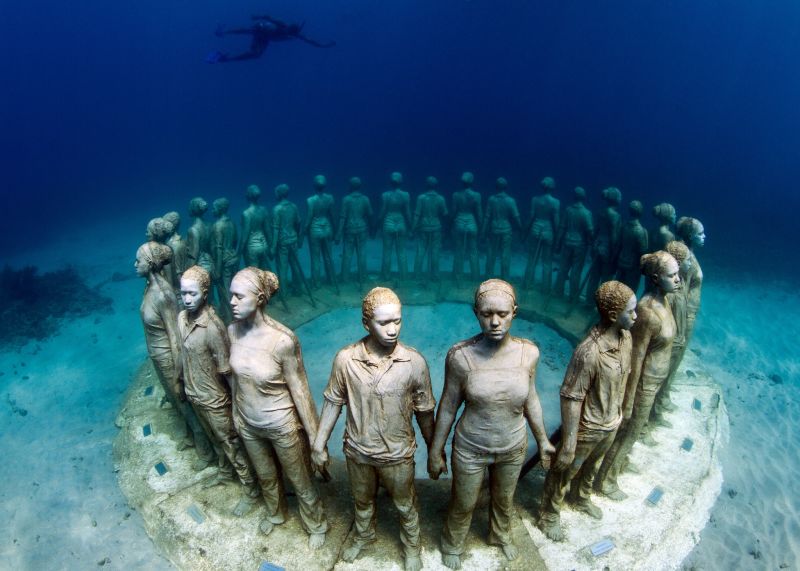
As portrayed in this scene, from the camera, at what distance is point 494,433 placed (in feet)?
12.9

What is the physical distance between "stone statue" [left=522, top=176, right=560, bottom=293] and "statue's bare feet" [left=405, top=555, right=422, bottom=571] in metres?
7.03

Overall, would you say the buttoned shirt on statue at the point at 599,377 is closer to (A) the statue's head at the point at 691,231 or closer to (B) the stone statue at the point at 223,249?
(A) the statue's head at the point at 691,231

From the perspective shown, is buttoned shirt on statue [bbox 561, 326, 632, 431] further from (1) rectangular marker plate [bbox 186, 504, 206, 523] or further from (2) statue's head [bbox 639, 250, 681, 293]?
(1) rectangular marker plate [bbox 186, 504, 206, 523]

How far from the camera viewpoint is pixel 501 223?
411 inches

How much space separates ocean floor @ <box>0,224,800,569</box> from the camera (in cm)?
555

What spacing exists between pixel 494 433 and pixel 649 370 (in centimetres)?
196

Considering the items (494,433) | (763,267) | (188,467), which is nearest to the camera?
(494,433)

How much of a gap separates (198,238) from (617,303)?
21.7ft

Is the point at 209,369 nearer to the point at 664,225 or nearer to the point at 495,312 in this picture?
the point at 495,312

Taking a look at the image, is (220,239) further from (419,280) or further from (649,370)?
(649,370)

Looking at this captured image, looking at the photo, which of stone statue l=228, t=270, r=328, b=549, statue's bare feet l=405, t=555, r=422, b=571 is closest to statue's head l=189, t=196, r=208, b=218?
stone statue l=228, t=270, r=328, b=549

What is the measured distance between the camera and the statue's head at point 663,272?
441cm

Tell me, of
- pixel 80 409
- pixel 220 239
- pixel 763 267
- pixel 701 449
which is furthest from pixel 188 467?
pixel 763 267

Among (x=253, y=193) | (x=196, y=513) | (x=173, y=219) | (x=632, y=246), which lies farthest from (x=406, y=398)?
(x=253, y=193)
